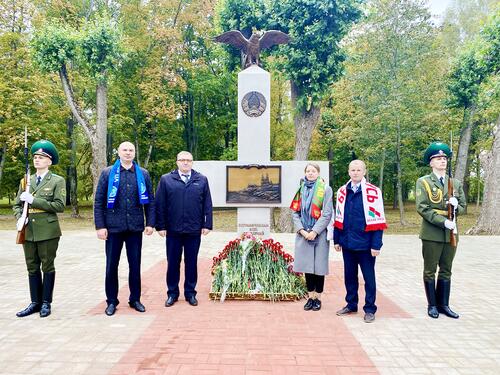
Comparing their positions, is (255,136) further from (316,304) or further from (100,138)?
(100,138)

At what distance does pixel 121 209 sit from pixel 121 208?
0.04ft

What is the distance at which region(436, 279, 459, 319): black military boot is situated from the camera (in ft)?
15.7

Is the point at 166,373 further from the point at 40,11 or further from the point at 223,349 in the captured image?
the point at 40,11

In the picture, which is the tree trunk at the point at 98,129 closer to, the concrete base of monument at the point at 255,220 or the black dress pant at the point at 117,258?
the concrete base of monument at the point at 255,220

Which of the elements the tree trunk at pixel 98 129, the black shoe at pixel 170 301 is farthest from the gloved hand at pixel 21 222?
the tree trunk at pixel 98 129

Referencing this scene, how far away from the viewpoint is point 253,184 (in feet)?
21.8

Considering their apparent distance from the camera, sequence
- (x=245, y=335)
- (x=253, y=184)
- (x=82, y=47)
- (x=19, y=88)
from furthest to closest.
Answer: (x=19, y=88)
(x=82, y=47)
(x=253, y=184)
(x=245, y=335)

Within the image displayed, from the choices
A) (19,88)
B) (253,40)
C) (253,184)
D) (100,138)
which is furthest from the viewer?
(19,88)

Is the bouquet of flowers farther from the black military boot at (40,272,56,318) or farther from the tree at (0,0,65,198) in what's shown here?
the tree at (0,0,65,198)

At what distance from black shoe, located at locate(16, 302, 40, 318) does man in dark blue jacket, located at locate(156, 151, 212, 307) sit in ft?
4.88

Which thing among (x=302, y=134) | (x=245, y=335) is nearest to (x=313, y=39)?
(x=302, y=134)

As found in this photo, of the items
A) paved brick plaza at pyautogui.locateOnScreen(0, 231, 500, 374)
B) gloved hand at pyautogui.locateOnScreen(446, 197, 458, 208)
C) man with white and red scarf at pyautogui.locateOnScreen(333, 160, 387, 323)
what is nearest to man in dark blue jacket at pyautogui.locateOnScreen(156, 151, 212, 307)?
paved brick plaza at pyautogui.locateOnScreen(0, 231, 500, 374)

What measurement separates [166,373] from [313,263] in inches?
89.6

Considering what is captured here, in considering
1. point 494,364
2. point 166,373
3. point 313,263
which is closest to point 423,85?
point 313,263
